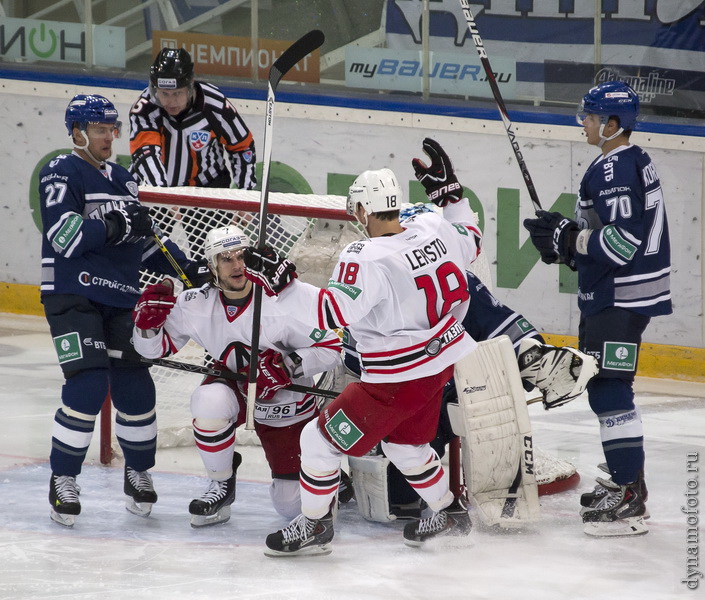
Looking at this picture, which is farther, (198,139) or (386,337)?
(198,139)

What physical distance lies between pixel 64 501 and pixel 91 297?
60 centimetres

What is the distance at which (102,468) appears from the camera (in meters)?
4.25

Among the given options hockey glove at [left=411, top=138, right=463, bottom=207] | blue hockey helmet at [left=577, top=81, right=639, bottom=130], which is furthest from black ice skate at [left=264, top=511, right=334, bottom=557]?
Answer: blue hockey helmet at [left=577, top=81, right=639, bottom=130]

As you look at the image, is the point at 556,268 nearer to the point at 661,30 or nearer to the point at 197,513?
the point at 661,30

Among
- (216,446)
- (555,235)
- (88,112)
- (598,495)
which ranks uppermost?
(88,112)

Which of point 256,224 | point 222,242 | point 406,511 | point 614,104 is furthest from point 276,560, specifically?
point 614,104

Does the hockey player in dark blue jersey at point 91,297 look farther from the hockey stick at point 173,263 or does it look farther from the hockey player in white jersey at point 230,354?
the hockey player in white jersey at point 230,354

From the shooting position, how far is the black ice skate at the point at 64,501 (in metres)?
3.61

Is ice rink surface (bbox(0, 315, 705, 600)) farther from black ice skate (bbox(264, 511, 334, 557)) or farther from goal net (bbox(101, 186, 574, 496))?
goal net (bbox(101, 186, 574, 496))

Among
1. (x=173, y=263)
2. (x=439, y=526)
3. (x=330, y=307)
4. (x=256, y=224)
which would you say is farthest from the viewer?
(x=256, y=224)

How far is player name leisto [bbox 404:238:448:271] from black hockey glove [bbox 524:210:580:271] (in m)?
0.54

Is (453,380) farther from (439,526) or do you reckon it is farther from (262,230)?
(262,230)

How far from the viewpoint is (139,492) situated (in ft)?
12.3

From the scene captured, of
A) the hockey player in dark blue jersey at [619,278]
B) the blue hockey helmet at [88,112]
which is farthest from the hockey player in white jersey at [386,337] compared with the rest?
the blue hockey helmet at [88,112]
